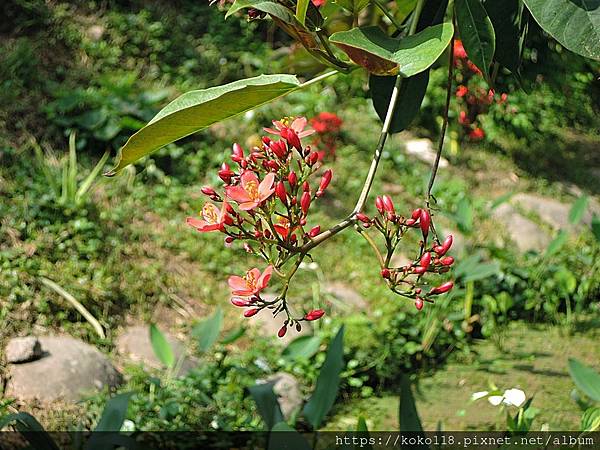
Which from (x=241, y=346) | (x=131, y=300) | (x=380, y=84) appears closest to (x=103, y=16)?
(x=131, y=300)

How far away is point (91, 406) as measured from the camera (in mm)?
2469

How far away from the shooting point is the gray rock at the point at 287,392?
266 cm

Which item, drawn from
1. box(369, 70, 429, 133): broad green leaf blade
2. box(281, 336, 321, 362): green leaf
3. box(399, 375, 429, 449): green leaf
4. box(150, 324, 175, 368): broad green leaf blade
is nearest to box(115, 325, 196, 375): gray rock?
box(150, 324, 175, 368): broad green leaf blade

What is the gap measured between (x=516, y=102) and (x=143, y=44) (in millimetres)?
2331

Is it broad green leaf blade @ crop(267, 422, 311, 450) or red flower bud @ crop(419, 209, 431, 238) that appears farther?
broad green leaf blade @ crop(267, 422, 311, 450)

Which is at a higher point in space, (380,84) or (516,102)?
(380,84)

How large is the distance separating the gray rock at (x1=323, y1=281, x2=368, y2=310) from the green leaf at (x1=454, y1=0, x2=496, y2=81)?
7.51 ft

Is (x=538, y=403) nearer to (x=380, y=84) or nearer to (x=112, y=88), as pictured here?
(x=380, y=84)

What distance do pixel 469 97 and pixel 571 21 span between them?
3467mm

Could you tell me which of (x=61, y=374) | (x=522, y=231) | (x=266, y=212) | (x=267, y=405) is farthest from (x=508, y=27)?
(x=522, y=231)

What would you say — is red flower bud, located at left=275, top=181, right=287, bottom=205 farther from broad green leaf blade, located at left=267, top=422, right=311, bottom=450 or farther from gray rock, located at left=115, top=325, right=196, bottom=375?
gray rock, located at left=115, top=325, right=196, bottom=375

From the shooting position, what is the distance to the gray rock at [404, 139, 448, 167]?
182 inches

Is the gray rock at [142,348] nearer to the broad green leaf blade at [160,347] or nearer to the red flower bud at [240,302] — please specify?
the broad green leaf blade at [160,347]

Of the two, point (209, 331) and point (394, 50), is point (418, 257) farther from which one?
point (209, 331)
